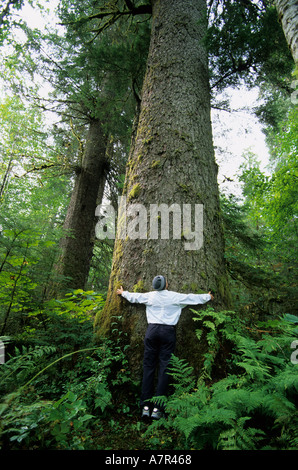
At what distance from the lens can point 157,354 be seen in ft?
10.2

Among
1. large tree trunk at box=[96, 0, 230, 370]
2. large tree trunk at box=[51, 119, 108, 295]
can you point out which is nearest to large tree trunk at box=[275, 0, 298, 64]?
large tree trunk at box=[96, 0, 230, 370]

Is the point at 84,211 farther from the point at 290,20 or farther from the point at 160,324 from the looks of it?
the point at 290,20

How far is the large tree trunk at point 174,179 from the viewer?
3.40m

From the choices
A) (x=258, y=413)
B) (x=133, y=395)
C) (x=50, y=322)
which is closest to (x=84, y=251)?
(x=50, y=322)

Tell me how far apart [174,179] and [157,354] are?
2.53m

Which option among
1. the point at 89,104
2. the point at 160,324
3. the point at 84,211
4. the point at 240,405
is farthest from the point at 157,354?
the point at 89,104

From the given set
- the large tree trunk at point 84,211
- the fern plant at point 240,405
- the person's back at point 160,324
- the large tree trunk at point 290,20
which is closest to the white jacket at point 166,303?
the person's back at point 160,324

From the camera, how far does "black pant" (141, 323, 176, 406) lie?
2867mm

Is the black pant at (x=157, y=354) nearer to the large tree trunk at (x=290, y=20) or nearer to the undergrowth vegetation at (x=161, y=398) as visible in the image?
the undergrowth vegetation at (x=161, y=398)

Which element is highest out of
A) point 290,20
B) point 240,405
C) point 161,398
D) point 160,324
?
point 290,20

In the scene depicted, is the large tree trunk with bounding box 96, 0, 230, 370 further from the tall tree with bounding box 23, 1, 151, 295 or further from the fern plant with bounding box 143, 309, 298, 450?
the tall tree with bounding box 23, 1, 151, 295

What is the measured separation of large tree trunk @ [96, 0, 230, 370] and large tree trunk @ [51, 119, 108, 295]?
4002 mm

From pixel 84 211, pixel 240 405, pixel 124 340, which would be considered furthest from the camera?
pixel 84 211
